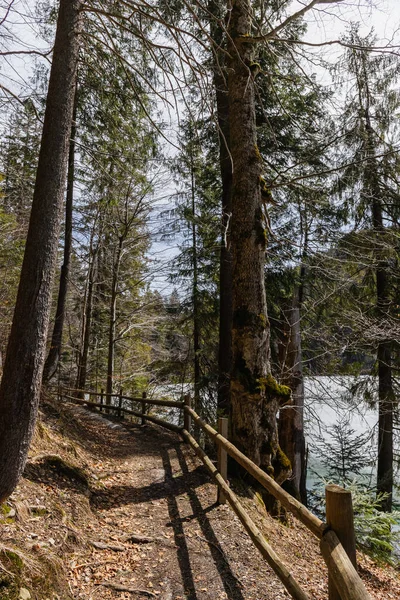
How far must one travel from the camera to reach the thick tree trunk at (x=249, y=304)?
4.89 meters

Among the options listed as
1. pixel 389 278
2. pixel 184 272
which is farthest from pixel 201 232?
pixel 389 278

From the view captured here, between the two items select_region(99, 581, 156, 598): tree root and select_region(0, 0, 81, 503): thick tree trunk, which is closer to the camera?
select_region(99, 581, 156, 598): tree root

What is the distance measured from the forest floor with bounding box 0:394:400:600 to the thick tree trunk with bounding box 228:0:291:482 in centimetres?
75

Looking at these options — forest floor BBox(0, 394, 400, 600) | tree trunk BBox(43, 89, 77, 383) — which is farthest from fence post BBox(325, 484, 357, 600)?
tree trunk BBox(43, 89, 77, 383)

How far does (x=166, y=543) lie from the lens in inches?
145

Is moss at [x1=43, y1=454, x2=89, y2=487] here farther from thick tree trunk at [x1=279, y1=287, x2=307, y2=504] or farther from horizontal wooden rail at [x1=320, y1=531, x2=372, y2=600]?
thick tree trunk at [x1=279, y1=287, x2=307, y2=504]

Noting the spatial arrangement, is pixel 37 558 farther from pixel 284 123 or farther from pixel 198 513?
pixel 284 123

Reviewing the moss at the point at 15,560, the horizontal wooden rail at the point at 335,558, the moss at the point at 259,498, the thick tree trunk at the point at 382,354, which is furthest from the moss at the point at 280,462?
the thick tree trunk at the point at 382,354

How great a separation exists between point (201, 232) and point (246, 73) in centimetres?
660

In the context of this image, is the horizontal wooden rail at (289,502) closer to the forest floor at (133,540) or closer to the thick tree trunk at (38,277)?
the forest floor at (133,540)

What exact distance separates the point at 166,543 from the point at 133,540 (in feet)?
1.13

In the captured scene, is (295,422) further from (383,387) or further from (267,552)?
(267,552)

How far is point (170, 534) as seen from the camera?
3.86m

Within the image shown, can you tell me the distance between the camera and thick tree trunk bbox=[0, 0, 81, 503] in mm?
3125
